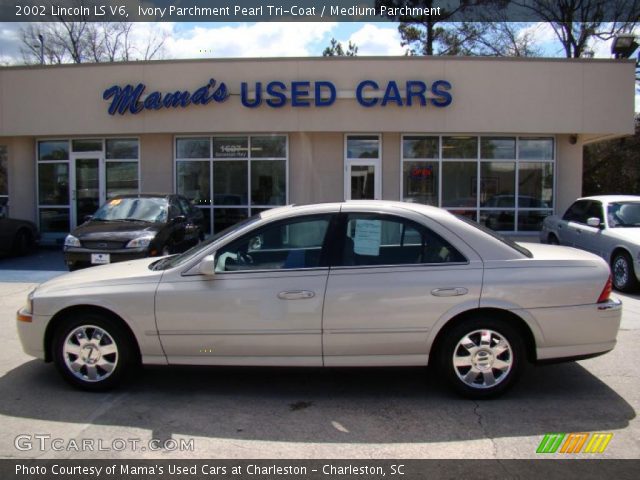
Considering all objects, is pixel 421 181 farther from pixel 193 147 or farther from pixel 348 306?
pixel 348 306

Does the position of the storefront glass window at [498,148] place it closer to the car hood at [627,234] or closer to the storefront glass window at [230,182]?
the car hood at [627,234]

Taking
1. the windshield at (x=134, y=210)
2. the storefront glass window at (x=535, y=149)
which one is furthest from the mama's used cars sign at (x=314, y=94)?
the windshield at (x=134, y=210)

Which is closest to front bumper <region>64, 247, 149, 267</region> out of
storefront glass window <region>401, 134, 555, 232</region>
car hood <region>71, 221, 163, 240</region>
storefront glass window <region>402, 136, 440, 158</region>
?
car hood <region>71, 221, 163, 240</region>

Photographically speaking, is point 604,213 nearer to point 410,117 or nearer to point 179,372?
point 410,117

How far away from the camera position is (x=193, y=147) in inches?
618

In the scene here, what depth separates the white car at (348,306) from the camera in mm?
4332

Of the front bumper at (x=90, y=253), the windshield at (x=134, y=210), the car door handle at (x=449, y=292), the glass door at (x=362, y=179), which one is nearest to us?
the car door handle at (x=449, y=292)

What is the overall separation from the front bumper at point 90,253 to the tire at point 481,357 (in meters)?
6.02

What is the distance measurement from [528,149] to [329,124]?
553cm

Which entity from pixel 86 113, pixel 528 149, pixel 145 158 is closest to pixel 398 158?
pixel 528 149

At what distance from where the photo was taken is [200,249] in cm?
468

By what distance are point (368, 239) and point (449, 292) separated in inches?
29.7

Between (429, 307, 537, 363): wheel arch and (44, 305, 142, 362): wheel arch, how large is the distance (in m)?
2.40

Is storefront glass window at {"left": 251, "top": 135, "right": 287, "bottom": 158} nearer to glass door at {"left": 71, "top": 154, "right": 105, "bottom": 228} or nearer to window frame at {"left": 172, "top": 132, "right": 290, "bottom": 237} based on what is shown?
window frame at {"left": 172, "top": 132, "right": 290, "bottom": 237}
